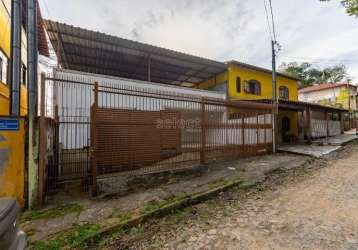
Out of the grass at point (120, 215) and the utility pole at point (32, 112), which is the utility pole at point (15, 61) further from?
the grass at point (120, 215)

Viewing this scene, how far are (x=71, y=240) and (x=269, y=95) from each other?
19.4 metres

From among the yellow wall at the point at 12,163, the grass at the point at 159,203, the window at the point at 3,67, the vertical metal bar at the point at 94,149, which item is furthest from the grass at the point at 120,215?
the window at the point at 3,67

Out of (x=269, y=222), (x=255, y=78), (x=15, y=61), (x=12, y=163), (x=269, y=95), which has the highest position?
(x=255, y=78)

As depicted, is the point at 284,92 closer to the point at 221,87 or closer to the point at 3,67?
the point at 221,87

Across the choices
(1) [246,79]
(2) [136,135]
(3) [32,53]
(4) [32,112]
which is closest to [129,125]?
(2) [136,135]

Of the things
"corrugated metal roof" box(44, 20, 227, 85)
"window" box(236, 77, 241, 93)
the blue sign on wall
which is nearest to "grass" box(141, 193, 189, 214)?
the blue sign on wall

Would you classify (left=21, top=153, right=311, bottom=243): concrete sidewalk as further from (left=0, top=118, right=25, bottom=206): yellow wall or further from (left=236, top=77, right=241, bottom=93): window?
(left=236, top=77, right=241, bottom=93): window

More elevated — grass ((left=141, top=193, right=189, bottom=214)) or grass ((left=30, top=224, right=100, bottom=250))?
grass ((left=141, top=193, right=189, bottom=214))

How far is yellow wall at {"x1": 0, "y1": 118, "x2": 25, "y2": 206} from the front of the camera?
400 cm

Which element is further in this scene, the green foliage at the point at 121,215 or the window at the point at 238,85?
the window at the point at 238,85

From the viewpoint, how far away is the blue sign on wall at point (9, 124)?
4.03m

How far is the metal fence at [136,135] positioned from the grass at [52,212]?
0.57 m

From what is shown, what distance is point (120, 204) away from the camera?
4434 millimetres

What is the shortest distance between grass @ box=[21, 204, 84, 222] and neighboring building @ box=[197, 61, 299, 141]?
1380cm
